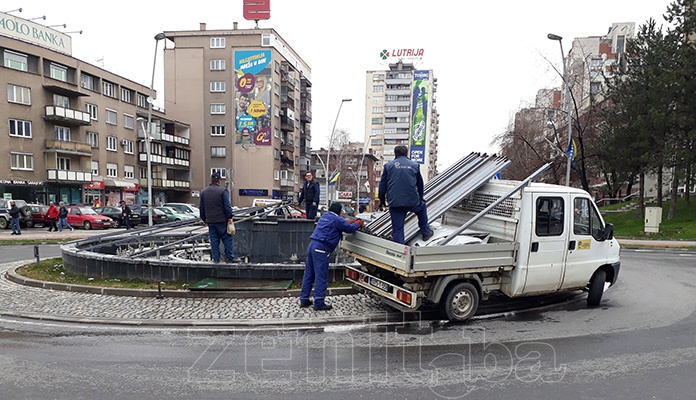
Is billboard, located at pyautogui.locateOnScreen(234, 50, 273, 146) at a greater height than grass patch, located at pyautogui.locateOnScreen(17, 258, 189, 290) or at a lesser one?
greater

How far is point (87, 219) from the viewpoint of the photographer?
28.1m

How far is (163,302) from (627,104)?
2769 cm

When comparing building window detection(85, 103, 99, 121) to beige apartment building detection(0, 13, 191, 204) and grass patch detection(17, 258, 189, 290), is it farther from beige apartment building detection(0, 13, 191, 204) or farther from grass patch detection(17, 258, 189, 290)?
grass patch detection(17, 258, 189, 290)

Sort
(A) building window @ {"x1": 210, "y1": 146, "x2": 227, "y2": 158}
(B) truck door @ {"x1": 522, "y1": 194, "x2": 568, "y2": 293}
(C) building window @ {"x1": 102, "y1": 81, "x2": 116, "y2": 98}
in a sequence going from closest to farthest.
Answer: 1. (B) truck door @ {"x1": 522, "y1": 194, "x2": 568, "y2": 293}
2. (C) building window @ {"x1": 102, "y1": 81, "x2": 116, "y2": 98}
3. (A) building window @ {"x1": 210, "y1": 146, "x2": 227, "y2": 158}

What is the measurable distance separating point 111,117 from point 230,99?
51.6 ft

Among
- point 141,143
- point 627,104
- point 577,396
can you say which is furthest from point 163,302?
point 141,143

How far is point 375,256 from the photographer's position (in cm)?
681

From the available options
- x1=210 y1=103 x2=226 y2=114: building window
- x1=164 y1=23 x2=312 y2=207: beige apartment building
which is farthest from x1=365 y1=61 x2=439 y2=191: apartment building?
x1=210 y1=103 x2=226 y2=114: building window

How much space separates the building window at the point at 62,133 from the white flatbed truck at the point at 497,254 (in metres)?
42.4

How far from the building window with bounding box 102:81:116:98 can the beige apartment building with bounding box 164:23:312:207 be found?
39.0 feet

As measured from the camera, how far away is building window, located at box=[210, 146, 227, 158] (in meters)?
58.9

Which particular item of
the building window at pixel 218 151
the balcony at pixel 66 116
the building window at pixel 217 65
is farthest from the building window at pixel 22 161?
the building window at pixel 217 65

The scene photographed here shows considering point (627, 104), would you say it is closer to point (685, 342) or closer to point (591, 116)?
point (591, 116)

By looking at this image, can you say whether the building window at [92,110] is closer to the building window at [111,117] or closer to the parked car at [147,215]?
the building window at [111,117]
